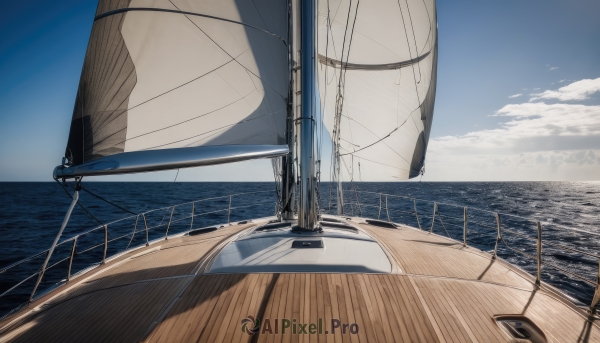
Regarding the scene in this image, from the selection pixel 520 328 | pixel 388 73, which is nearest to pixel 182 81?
pixel 520 328

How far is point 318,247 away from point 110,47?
10.3ft

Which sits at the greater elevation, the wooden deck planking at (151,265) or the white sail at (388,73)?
the white sail at (388,73)

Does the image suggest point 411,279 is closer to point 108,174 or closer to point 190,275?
point 190,275

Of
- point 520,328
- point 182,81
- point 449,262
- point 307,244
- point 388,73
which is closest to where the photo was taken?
point 520,328

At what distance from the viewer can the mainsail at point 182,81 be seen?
2695 mm

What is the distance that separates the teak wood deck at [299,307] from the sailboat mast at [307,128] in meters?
0.90

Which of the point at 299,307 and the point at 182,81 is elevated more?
the point at 182,81

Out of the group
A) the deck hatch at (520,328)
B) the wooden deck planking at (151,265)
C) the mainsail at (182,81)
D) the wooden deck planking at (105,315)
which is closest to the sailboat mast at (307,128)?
the mainsail at (182,81)

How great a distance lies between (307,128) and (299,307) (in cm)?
188

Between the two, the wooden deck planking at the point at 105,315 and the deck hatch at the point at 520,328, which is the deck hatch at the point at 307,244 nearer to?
the wooden deck planking at the point at 105,315

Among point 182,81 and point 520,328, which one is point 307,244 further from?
point 182,81

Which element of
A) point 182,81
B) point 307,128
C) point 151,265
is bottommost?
point 151,265

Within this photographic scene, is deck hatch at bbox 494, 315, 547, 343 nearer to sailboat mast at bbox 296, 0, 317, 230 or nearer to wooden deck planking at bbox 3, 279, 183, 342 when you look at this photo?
sailboat mast at bbox 296, 0, 317, 230

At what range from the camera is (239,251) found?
2717 millimetres
